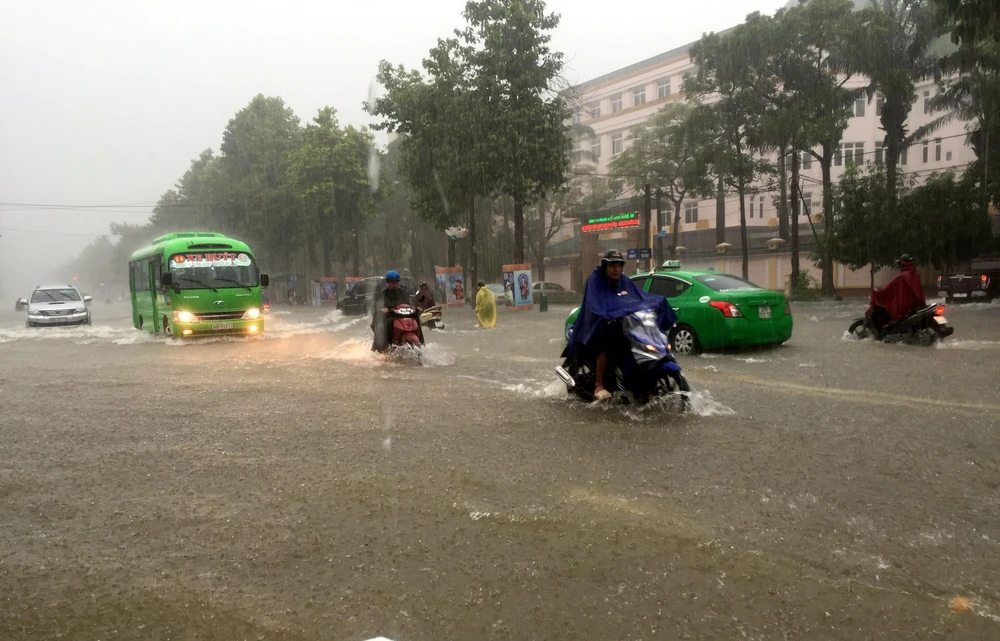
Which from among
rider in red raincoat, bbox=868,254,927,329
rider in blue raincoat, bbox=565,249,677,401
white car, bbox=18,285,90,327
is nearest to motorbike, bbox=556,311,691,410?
rider in blue raincoat, bbox=565,249,677,401

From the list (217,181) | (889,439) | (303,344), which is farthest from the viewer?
(217,181)

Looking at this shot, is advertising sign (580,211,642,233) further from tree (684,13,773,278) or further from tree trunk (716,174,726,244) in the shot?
tree trunk (716,174,726,244)

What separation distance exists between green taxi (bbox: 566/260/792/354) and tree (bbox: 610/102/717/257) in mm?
25999

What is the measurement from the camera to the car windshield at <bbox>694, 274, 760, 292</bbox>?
12.1 meters

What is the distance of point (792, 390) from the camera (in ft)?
28.3

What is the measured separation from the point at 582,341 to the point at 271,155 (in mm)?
52330

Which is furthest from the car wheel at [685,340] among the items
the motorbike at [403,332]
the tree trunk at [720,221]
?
the tree trunk at [720,221]

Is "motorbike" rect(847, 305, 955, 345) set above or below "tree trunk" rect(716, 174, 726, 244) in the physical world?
below

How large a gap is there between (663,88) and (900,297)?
47912 mm

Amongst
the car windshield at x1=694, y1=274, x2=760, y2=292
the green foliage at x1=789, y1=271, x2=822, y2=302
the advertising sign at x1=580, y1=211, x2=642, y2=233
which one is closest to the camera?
the car windshield at x1=694, y1=274, x2=760, y2=292

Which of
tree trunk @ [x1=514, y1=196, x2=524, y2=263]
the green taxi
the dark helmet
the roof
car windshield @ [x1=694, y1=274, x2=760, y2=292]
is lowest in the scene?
the green taxi

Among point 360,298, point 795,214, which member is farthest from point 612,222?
point 360,298

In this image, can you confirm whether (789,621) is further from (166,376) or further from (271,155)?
(271,155)

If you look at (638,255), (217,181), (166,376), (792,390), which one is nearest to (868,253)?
(638,255)
